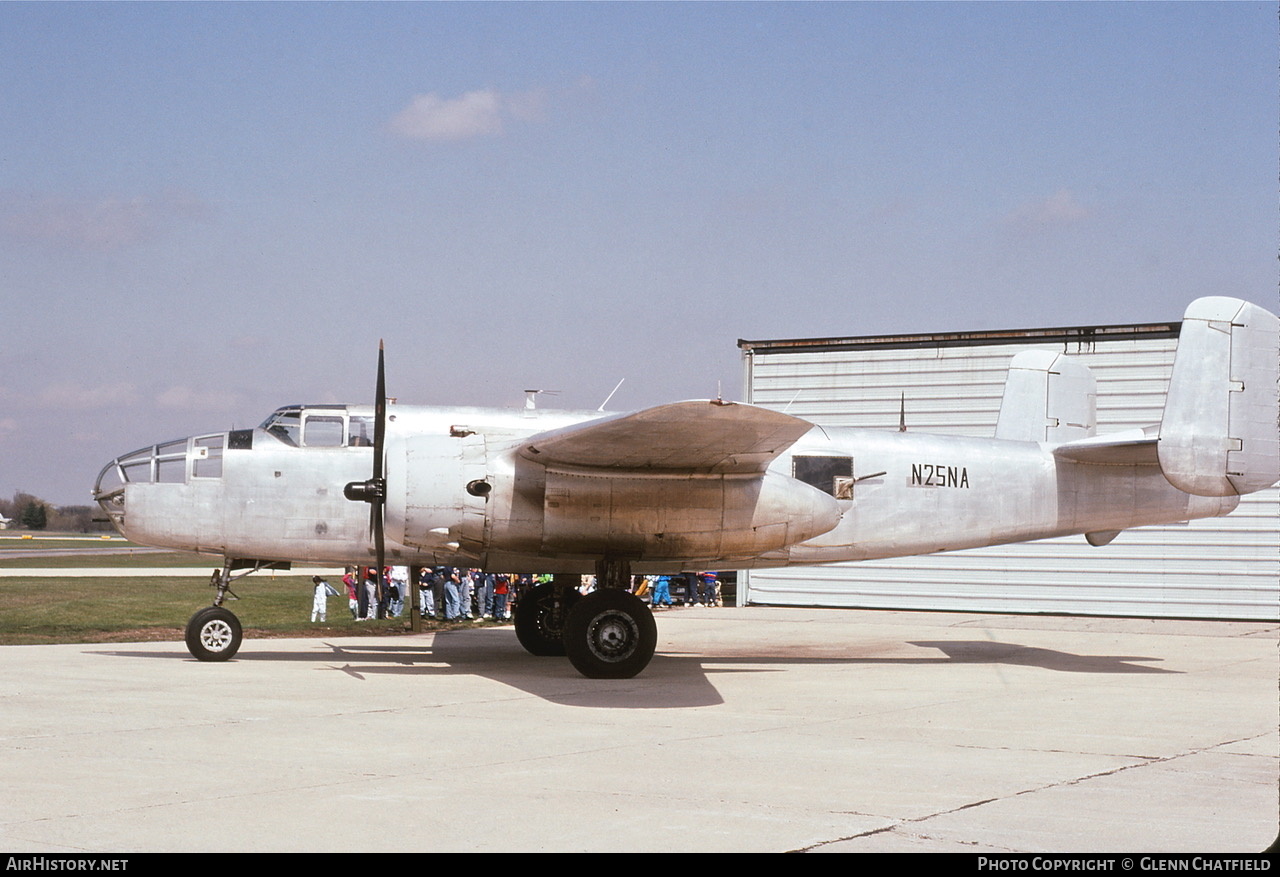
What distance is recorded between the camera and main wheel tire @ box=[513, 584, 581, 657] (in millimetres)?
17422

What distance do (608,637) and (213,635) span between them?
5257 millimetres

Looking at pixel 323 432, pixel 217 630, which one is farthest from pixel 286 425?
pixel 217 630

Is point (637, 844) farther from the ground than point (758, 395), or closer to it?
closer to it

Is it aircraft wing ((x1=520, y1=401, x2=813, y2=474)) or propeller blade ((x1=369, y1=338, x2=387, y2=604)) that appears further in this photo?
propeller blade ((x1=369, y1=338, x2=387, y2=604))

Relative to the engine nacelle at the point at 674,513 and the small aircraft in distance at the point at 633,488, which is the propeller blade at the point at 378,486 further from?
the engine nacelle at the point at 674,513

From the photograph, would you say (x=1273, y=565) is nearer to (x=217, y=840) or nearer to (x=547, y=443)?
(x=547, y=443)

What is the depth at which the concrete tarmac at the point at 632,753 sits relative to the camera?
21.6 feet

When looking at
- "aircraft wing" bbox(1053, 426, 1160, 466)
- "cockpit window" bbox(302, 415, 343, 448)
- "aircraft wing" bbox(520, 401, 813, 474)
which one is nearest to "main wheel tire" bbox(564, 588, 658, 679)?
"aircraft wing" bbox(520, 401, 813, 474)

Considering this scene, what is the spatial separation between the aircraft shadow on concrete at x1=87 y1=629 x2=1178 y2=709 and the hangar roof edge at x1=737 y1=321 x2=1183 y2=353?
32.4 ft

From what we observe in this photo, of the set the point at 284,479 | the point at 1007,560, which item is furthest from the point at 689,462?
the point at 1007,560

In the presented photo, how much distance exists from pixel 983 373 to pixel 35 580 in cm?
2901

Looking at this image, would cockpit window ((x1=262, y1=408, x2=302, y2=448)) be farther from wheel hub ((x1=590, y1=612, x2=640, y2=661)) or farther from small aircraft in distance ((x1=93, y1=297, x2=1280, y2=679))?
wheel hub ((x1=590, y1=612, x2=640, y2=661))

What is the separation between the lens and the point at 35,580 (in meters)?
38.0

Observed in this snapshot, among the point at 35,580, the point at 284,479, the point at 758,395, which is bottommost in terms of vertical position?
the point at 35,580
